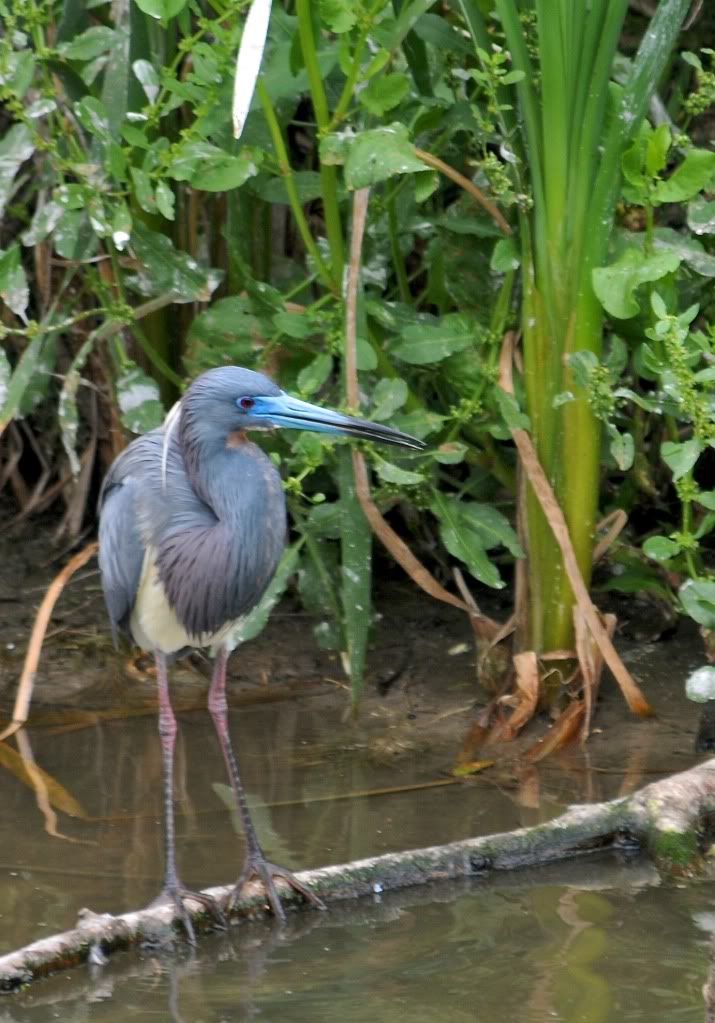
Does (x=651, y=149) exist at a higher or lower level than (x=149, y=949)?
higher

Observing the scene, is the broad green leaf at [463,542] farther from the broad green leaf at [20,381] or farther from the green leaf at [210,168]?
the broad green leaf at [20,381]

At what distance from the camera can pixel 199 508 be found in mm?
3805

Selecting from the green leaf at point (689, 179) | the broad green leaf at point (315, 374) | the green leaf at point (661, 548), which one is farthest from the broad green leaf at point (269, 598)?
the green leaf at point (689, 179)

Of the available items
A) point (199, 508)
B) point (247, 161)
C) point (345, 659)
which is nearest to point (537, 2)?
point (247, 161)

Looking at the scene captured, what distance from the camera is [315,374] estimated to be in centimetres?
407

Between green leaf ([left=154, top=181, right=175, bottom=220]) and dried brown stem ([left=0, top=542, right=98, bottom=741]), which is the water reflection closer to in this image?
dried brown stem ([left=0, top=542, right=98, bottom=741])

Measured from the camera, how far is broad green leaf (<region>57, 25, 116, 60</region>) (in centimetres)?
406

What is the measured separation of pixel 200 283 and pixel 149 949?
1850 millimetres

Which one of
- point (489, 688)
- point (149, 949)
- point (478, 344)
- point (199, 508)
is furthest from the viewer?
point (489, 688)

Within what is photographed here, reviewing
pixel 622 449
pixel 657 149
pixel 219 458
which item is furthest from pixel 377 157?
pixel 622 449

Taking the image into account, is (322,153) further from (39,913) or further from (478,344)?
(39,913)

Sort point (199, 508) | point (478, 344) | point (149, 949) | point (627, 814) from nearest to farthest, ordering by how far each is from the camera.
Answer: point (149, 949)
point (627, 814)
point (199, 508)
point (478, 344)

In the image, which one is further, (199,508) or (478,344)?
(478,344)

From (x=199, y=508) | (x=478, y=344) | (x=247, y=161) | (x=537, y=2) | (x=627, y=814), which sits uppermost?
(x=537, y=2)
